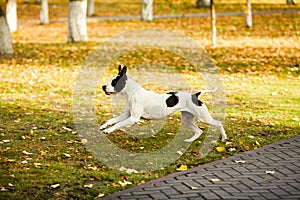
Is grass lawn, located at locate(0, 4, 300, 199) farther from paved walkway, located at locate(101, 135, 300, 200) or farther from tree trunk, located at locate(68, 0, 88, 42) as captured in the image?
tree trunk, located at locate(68, 0, 88, 42)

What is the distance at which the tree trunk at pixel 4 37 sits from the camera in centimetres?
1824

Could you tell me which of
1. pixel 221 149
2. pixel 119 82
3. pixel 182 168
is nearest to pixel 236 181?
pixel 182 168

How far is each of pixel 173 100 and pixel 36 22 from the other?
2526 centimetres

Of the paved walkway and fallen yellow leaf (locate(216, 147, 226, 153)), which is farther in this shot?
fallen yellow leaf (locate(216, 147, 226, 153))

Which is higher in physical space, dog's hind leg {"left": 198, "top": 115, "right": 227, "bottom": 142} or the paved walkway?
dog's hind leg {"left": 198, "top": 115, "right": 227, "bottom": 142}

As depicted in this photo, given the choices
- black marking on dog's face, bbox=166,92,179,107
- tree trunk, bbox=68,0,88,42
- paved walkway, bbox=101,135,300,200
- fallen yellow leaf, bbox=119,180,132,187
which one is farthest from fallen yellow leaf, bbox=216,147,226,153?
tree trunk, bbox=68,0,88,42

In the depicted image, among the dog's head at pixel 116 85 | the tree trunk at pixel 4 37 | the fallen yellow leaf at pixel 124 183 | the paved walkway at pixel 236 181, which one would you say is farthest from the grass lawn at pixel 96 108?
the dog's head at pixel 116 85

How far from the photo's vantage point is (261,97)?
40.3ft

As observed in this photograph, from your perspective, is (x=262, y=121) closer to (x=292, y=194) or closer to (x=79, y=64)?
(x=292, y=194)

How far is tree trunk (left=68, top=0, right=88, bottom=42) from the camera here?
2122 cm

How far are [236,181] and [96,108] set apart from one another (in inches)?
187

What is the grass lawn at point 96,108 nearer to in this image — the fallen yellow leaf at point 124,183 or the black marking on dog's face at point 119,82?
the fallen yellow leaf at point 124,183

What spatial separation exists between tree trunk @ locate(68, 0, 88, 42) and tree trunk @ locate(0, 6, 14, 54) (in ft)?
10.3

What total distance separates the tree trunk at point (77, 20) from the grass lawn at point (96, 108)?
0.41 metres
